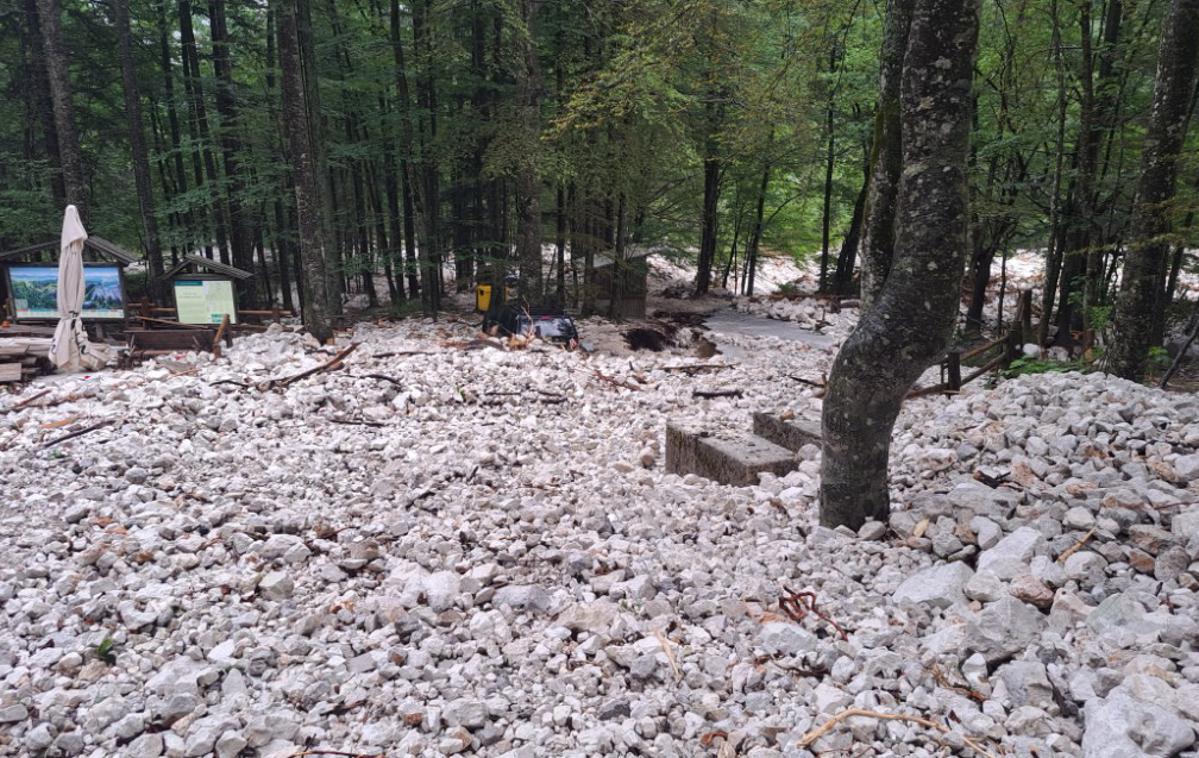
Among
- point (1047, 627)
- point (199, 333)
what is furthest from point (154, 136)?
point (1047, 627)

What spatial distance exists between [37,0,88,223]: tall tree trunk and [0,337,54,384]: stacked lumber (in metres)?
4.92

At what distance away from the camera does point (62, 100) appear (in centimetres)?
1397

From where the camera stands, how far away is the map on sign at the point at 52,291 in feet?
39.5

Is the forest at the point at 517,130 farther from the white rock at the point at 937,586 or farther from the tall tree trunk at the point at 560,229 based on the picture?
the white rock at the point at 937,586

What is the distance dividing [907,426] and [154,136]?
27200 millimetres

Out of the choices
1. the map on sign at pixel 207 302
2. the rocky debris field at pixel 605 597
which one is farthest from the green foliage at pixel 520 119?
the rocky debris field at pixel 605 597

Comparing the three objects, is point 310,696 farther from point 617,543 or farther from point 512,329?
point 512,329

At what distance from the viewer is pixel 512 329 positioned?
1395 centimetres

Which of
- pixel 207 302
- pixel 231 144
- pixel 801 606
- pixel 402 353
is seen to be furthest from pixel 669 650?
pixel 231 144

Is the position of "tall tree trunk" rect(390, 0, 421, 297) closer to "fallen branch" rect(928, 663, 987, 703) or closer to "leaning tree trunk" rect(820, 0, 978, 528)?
"leaning tree trunk" rect(820, 0, 978, 528)

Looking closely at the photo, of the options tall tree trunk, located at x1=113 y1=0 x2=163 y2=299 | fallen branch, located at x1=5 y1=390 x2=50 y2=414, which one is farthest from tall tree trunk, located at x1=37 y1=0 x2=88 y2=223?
fallen branch, located at x1=5 y1=390 x2=50 y2=414

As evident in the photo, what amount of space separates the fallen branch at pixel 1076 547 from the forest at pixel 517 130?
19.4 ft

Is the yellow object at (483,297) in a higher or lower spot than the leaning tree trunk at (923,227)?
lower

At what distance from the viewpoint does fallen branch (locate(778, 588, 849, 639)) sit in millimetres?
3654
